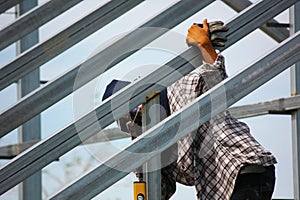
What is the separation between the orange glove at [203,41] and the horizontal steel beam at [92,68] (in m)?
0.06

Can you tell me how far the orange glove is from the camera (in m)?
2.39

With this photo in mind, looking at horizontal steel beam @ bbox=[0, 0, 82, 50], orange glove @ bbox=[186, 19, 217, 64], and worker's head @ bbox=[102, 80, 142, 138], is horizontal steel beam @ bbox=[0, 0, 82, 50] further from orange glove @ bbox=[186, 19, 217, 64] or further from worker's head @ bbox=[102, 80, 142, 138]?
orange glove @ bbox=[186, 19, 217, 64]

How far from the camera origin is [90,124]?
2.28 m

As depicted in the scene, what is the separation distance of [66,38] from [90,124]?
450 mm

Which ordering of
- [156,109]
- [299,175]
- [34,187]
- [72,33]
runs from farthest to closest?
[34,187] < [299,175] < [72,33] < [156,109]

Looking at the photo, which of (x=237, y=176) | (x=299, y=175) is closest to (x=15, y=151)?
(x=299, y=175)

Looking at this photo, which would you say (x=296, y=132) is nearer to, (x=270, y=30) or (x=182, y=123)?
(x=270, y=30)

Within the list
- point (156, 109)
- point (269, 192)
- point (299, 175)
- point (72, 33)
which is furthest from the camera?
point (299, 175)

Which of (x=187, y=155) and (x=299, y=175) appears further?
(x=299, y=175)

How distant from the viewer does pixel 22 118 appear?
2.34 m

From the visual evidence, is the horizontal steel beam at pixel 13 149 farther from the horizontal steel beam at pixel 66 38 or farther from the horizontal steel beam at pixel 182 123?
A: the horizontal steel beam at pixel 182 123

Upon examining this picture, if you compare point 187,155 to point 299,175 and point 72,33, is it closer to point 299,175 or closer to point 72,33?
point 72,33

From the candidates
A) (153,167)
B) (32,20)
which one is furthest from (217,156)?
(32,20)

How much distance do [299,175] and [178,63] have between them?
4.21 ft
